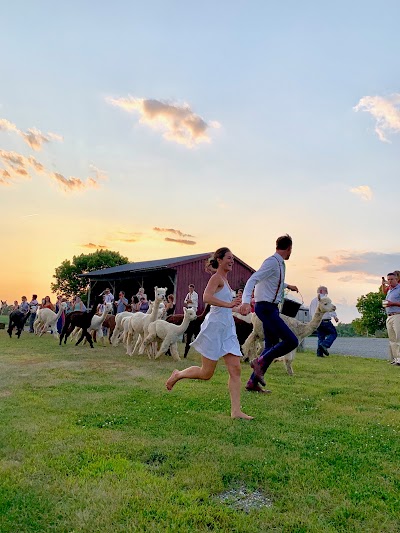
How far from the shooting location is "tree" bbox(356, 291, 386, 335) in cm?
4650

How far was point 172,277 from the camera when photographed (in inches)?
1247

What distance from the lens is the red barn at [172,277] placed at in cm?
3081

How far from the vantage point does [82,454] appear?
175 inches

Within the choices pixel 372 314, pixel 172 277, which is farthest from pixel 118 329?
pixel 372 314

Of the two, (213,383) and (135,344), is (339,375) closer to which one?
(213,383)

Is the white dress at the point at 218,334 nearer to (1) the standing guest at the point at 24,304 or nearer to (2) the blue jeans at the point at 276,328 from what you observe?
(2) the blue jeans at the point at 276,328

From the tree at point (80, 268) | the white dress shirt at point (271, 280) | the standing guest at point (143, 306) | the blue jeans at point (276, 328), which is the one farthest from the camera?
the tree at point (80, 268)

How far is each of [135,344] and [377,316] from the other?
3737 centimetres

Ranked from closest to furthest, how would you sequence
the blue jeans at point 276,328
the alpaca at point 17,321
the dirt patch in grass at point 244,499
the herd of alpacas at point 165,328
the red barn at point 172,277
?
the dirt patch in grass at point 244,499 < the blue jeans at point 276,328 < the herd of alpacas at point 165,328 < the alpaca at point 17,321 < the red barn at point 172,277

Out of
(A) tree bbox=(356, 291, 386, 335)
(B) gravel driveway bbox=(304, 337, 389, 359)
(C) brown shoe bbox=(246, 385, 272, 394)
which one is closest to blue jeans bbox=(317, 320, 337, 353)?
(B) gravel driveway bbox=(304, 337, 389, 359)

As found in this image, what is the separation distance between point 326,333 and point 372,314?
1308 inches

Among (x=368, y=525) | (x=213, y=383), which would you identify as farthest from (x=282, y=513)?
(x=213, y=383)

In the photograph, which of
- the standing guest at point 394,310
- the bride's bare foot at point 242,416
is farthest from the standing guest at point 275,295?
the standing guest at point 394,310

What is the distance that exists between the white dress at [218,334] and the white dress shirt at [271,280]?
1.24 m
